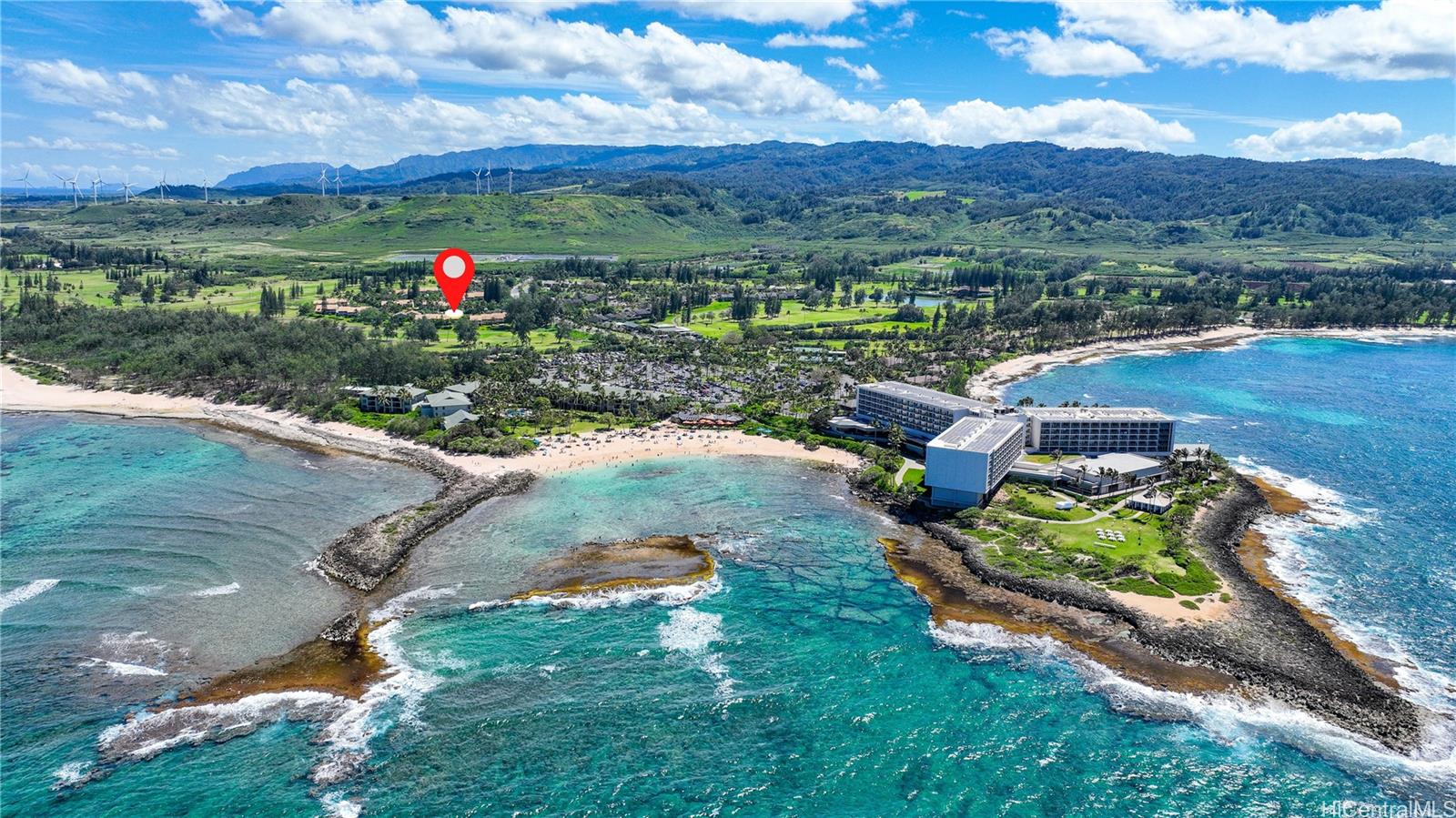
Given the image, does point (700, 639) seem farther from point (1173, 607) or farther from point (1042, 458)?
point (1042, 458)

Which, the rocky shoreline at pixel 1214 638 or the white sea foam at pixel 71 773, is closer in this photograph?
the white sea foam at pixel 71 773

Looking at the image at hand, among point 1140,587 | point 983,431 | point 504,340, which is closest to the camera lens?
point 1140,587

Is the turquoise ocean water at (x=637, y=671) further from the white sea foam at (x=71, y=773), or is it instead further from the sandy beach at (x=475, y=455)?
the sandy beach at (x=475, y=455)

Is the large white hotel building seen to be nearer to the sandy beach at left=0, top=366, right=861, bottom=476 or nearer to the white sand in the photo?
the sandy beach at left=0, top=366, right=861, bottom=476

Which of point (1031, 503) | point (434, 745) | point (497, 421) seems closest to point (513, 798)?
point (434, 745)

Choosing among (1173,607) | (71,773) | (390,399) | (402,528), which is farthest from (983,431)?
(71,773)

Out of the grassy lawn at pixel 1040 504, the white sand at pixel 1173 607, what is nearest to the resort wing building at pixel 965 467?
the grassy lawn at pixel 1040 504

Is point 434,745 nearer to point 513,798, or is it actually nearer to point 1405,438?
point 513,798
